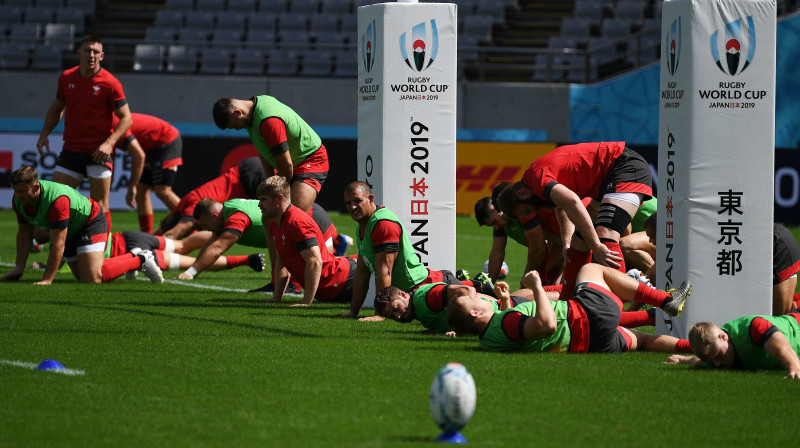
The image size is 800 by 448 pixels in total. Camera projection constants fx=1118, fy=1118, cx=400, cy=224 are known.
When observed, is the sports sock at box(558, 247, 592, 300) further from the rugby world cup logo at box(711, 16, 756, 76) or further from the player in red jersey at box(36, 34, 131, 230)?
the player in red jersey at box(36, 34, 131, 230)

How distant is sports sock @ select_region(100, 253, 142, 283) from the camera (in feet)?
38.0

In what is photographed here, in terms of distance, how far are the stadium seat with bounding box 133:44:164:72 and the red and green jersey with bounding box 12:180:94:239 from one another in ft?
52.2

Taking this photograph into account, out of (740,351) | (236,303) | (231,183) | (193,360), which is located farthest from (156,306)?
(740,351)

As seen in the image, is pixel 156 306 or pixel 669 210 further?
pixel 156 306

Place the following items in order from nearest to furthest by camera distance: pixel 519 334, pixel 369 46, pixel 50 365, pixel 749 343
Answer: pixel 50 365 < pixel 749 343 < pixel 519 334 < pixel 369 46

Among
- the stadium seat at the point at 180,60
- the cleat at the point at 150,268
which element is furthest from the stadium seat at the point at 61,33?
the cleat at the point at 150,268

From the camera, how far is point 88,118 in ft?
39.8

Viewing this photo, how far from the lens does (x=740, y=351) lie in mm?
6434

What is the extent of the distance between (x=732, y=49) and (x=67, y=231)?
21.9 feet

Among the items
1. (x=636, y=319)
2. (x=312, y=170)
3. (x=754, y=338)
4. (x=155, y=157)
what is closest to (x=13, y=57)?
(x=155, y=157)

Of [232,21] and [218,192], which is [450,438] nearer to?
[218,192]

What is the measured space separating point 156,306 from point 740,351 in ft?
16.6

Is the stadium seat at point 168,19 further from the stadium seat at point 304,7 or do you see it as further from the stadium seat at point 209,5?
the stadium seat at point 304,7

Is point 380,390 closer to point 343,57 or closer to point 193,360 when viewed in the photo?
point 193,360
